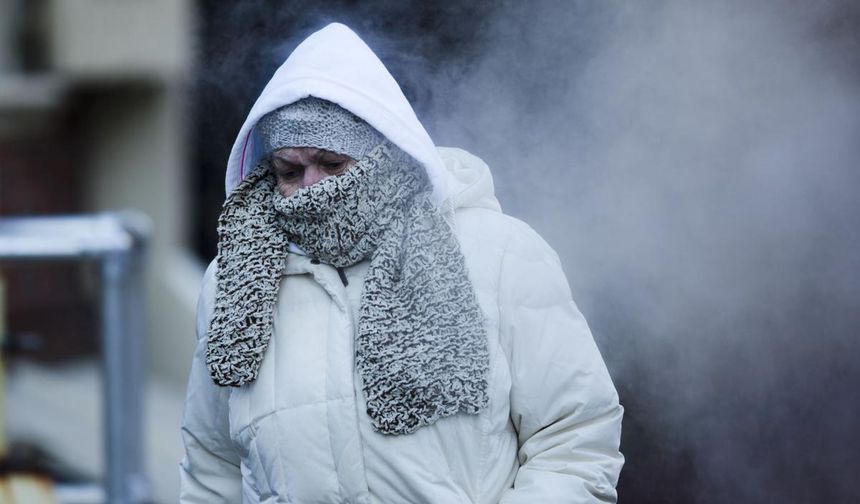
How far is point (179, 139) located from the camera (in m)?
7.48

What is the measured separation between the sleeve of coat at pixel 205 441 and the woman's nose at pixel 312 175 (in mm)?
298

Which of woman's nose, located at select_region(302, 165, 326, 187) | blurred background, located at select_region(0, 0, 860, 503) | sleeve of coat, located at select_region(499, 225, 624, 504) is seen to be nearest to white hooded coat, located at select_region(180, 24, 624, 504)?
sleeve of coat, located at select_region(499, 225, 624, 504)

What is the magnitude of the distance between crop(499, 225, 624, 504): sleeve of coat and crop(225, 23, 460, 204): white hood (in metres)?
0.23

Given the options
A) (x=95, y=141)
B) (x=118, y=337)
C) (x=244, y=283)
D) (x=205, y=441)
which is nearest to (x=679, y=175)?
(x=244, y=283)

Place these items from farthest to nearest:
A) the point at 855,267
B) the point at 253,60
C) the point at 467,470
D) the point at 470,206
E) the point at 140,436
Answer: the point at 140,436 → the point at 253,60 → the point at 855,267 → the point at 470,206 → the point at 467,470

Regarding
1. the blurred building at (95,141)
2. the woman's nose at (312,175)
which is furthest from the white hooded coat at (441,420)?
the blurred building at (95,141)

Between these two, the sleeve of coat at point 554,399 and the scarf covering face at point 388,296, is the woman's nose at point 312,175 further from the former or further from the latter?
the sleeve of coat at point 554,399

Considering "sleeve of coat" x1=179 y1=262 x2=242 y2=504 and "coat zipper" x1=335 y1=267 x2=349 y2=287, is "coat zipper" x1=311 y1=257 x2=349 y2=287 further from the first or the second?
"sleeve of coat" x1=179 y1=262 x2=242 y2=504

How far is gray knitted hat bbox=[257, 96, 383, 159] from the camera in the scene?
2055 millimetres

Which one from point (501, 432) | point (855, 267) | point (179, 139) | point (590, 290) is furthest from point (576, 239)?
point (179, 139)

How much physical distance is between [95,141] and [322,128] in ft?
19.5

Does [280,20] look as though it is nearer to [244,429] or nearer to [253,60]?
[253,60]

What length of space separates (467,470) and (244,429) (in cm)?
39

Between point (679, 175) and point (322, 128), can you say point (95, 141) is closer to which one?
point (679, 175)
